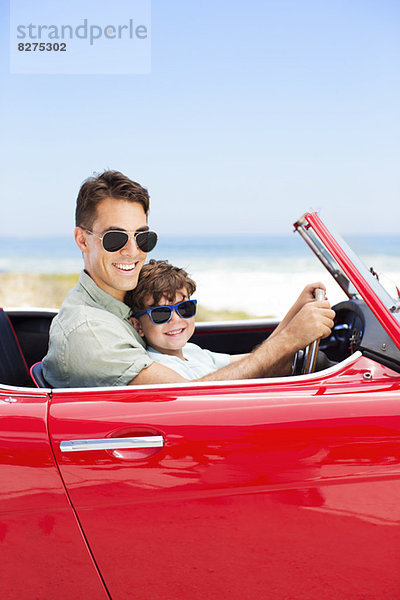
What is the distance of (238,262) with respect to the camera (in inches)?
947

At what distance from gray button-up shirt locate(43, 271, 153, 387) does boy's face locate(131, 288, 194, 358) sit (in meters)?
0.17

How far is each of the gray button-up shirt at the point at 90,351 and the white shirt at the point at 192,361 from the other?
9.0 inches

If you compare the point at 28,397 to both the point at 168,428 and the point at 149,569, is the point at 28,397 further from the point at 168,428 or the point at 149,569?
the point at 149,569

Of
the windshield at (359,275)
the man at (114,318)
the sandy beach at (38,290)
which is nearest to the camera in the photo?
the windshield at (359,275)

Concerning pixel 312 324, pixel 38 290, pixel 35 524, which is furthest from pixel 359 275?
pixel 38 290

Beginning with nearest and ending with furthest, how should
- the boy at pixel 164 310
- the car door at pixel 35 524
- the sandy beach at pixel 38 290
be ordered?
the car door at pixel 35 524 < the boy at pixel 164 310 < the sandy beach at pixel 38 290

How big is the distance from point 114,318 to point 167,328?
0.22m

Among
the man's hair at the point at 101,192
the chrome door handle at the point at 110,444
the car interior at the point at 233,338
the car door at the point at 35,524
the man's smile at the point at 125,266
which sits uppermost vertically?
the man's hair at the point at 101,192

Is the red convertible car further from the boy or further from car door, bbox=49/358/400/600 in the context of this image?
the boy

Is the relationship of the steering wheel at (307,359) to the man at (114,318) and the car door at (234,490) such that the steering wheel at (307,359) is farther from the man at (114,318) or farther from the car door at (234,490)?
the car door at (234,490)

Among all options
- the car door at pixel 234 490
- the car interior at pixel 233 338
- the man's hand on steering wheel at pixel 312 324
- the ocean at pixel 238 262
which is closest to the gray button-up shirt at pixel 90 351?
the car interior at pixel 233 338

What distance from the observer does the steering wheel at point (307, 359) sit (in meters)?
1.76

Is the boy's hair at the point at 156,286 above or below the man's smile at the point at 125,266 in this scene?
below

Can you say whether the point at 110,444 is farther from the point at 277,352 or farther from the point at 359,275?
the point at 359,275
